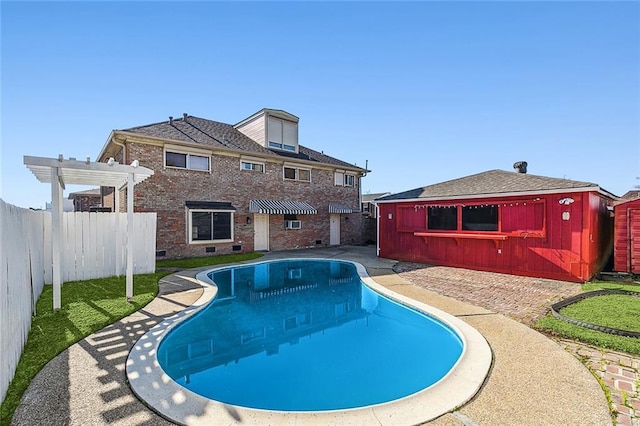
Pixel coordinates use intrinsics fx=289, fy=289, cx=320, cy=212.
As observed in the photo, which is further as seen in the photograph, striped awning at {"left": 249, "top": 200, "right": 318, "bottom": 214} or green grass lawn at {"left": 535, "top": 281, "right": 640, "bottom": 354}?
striped awning at {"left": 249, "top": 200, "right": 318, "bottom": 214}

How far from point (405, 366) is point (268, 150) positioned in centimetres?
2077

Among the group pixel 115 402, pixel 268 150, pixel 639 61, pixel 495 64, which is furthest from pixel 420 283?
pixel 268 150

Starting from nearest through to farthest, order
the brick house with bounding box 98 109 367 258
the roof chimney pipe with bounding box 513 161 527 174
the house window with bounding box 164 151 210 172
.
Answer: the brick house with bounding box 98 109 367 258
the house window with bounding box 164 151 210 172
the roof chimney pipe with bounding box 513 161 527 174

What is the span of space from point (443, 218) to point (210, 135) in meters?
17.5

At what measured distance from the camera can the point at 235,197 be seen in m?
21.4

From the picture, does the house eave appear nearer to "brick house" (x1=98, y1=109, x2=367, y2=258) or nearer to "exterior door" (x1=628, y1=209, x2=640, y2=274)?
"brick house" (x1=98, y1=109, x2=367, y2=258)

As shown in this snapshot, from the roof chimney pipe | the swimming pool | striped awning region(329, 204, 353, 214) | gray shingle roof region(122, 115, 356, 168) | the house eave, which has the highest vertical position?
gray shingle roof region(122, 115, 356, 168)

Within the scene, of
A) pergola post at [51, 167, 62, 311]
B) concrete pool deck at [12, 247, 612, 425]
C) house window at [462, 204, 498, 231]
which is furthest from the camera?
house window at [462, 204, 498, 231]

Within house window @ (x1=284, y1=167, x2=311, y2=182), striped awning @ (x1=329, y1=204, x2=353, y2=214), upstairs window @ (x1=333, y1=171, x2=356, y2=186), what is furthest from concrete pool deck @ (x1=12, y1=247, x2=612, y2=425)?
upstairs window @ (x1=333, y1=171, x2=356, y2=186)

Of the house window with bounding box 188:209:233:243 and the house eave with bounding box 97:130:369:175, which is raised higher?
the house eave with bounding box 97:130:369:175

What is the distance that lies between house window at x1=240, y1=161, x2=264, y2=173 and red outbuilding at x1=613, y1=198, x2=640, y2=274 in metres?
21.2

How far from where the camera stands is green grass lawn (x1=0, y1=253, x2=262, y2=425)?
197 inches

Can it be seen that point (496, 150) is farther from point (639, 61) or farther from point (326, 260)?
point (326, 260)

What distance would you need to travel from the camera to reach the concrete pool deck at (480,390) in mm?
4027
